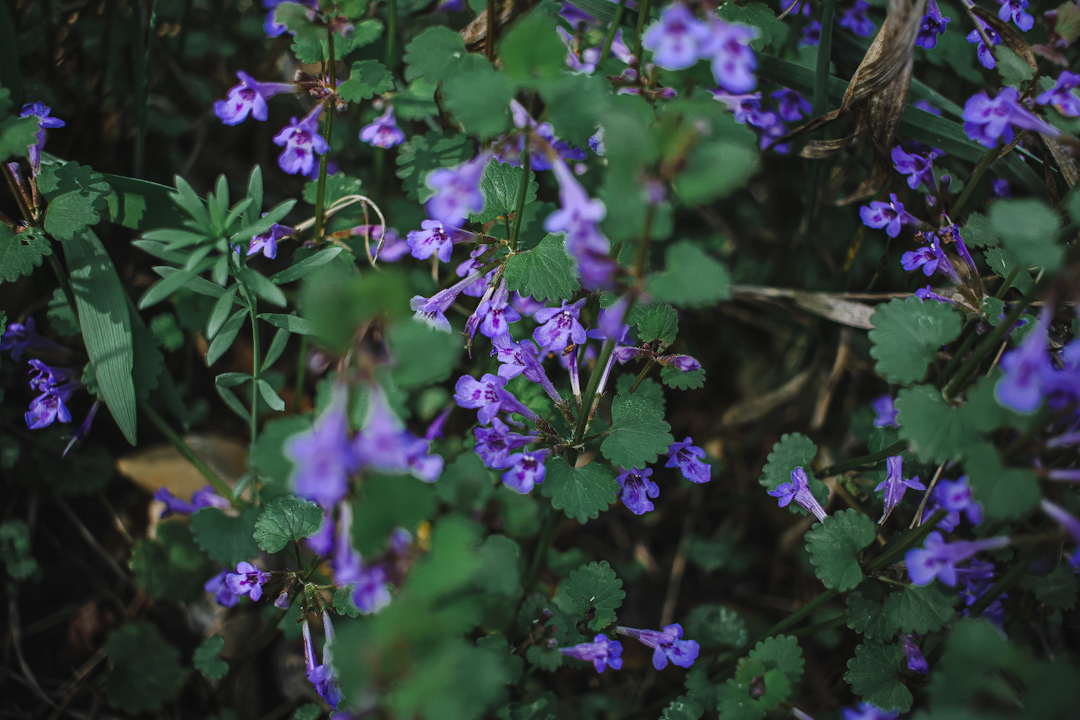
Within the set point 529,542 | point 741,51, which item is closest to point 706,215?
point 529,542

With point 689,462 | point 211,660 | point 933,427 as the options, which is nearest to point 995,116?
point 933,427

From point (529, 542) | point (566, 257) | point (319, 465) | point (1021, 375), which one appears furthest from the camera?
point (529, 542)

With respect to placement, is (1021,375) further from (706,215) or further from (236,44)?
(236,44)

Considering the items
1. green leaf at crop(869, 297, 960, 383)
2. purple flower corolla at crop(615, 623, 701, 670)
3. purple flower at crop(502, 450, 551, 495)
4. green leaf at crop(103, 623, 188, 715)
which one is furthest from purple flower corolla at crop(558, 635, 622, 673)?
green leaf at crop(103, 623, 188, 715)

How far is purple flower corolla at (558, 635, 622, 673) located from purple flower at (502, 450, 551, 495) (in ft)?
1.92

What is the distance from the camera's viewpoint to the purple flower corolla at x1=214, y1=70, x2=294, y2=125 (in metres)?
2.73

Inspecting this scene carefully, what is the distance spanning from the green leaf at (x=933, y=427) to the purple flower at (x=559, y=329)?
100 cm

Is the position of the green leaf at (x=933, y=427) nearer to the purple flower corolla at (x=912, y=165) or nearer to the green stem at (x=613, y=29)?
the purple flower corolla at (x=912, y=165)

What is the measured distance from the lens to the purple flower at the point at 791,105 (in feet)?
10.7

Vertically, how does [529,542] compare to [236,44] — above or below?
below

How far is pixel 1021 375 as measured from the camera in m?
1.55

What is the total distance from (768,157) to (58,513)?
4.18 metres

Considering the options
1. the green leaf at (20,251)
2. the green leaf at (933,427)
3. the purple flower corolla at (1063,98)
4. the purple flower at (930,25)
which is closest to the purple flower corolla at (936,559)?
the green leaf at (933,427)

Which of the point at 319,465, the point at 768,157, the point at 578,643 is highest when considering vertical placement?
the point at 319,465
